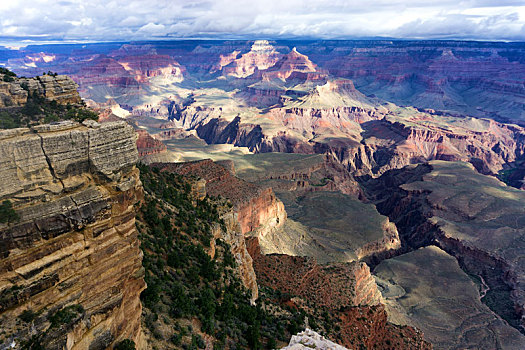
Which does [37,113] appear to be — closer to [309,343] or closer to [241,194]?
[309,343]

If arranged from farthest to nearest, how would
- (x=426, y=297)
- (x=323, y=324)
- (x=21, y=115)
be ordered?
(x=426, y=297) < (x=323, y=324) < (x=21, y=115)

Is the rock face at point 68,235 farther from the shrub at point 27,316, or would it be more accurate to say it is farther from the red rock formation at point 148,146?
the red rock formation at point 148,146

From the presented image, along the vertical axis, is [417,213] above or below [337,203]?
below

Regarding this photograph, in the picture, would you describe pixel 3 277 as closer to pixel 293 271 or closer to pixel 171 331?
pixel 171 331

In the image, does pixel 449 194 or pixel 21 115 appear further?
pixel 449 194

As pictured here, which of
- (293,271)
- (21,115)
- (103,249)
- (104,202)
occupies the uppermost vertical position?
Result: (21,115)

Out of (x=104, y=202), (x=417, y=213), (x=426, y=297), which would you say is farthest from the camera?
(x=417, y=213)

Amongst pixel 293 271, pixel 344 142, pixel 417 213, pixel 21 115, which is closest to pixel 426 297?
pixel 293 271
